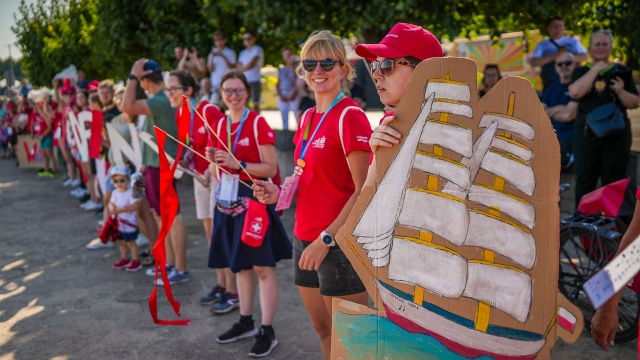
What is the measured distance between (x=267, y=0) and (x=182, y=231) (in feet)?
11.9

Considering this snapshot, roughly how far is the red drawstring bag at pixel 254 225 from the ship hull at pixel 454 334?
5.27 ft

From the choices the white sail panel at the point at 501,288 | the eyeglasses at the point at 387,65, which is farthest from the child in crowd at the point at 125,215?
the white sail panel at the point at 501,288

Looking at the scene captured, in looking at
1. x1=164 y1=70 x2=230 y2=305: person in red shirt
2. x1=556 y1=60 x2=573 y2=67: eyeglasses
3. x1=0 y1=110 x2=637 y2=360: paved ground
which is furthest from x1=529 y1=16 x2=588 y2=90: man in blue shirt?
x1=164 y1=70 x2=230 y2=305: person in red shirt

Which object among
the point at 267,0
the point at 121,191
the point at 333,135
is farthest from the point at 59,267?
the point at 333,135

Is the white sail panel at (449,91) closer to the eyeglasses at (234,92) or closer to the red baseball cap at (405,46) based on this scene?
the red baseball cap at (405,46)

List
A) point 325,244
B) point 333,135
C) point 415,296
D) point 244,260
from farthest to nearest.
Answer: point 244,260, point 333,135, point 325,244, point 415,296

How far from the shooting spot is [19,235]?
7875 millimetres

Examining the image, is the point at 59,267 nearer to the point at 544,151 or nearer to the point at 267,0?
the point at 267,0

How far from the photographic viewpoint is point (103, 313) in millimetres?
4902

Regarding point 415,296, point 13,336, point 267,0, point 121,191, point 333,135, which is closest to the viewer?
point 415,296

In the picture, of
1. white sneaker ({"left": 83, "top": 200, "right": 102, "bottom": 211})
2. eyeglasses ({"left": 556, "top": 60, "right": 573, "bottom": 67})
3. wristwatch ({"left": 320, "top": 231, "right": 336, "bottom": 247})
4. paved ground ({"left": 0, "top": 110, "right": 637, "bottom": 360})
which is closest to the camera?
wristwatch ({"left": 320, "top": 231, "right": 336, "bottom": 247})

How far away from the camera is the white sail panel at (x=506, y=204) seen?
1968mm

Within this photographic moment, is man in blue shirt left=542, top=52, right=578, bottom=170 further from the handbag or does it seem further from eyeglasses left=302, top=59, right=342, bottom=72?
eyeglasses left=302, top=59, right=342, bottom=72

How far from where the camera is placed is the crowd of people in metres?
2.71
